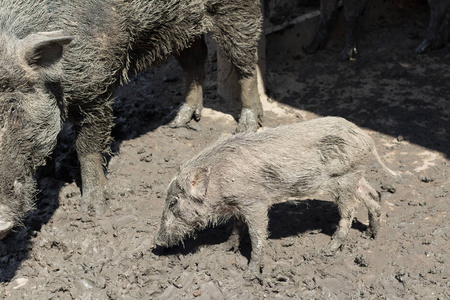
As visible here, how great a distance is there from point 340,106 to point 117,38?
2.75 meters

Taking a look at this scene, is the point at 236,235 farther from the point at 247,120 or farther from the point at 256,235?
the point at 247,120

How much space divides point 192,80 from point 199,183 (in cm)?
238

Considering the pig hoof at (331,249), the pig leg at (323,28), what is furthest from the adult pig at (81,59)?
the pig leg at (323,28)

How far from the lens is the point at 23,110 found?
141 inches

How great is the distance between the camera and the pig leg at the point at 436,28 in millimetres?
7227

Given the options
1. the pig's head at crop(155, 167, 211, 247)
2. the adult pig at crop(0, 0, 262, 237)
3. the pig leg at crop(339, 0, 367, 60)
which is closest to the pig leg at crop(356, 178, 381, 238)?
the pig's head at crop(155, 167, 211, 247)

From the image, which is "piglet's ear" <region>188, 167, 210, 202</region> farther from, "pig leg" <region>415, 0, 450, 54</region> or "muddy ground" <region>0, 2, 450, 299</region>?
"pig leg" <region>415, 0, 450, 54</region>

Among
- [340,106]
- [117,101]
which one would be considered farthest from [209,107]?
[340,106]

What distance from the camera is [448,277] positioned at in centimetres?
374

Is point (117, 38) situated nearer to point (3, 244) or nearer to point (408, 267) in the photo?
point (3, 244)

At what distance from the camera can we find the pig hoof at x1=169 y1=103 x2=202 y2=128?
5820 mm

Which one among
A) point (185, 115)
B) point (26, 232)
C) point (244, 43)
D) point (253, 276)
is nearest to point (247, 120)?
point (185, 115)

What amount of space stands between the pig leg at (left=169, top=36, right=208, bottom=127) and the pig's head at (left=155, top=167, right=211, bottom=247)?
2052 mm

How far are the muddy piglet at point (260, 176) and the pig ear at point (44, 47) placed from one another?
41.4 inches
